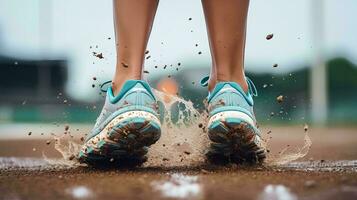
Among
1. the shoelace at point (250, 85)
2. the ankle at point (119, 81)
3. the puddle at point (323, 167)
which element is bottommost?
the puddle at point (323, 167)

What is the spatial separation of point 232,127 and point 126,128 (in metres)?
0.19

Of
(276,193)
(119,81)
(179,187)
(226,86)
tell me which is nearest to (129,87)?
(119,81)

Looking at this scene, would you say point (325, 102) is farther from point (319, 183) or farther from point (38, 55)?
point (319, 183)

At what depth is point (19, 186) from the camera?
100cm

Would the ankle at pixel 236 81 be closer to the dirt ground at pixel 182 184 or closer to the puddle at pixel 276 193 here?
the dirt ground at pixel 182 184

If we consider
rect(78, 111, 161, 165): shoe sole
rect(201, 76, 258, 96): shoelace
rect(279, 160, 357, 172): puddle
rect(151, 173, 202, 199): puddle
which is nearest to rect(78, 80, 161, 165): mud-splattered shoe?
rect(78, 111, 161, 165): shoe sole

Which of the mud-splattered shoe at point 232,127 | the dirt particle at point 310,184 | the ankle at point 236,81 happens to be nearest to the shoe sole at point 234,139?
the mud-splattered shoe at point 232,127

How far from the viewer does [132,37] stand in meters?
1.21

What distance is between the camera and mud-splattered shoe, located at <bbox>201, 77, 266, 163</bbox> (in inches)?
45.1

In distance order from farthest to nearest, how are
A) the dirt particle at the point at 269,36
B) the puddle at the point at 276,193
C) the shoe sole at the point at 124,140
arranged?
1. the dirt particle at the point at 269,36
2. the shoe sole at the point at 124,140
3. the puddle at the point at 276,193

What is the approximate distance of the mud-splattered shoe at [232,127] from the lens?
1.15 metres

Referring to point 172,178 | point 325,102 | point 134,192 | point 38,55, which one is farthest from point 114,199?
point 38,55

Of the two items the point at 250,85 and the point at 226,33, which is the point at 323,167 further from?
the point at 226,33

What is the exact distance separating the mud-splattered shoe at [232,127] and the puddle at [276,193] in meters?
0.23
